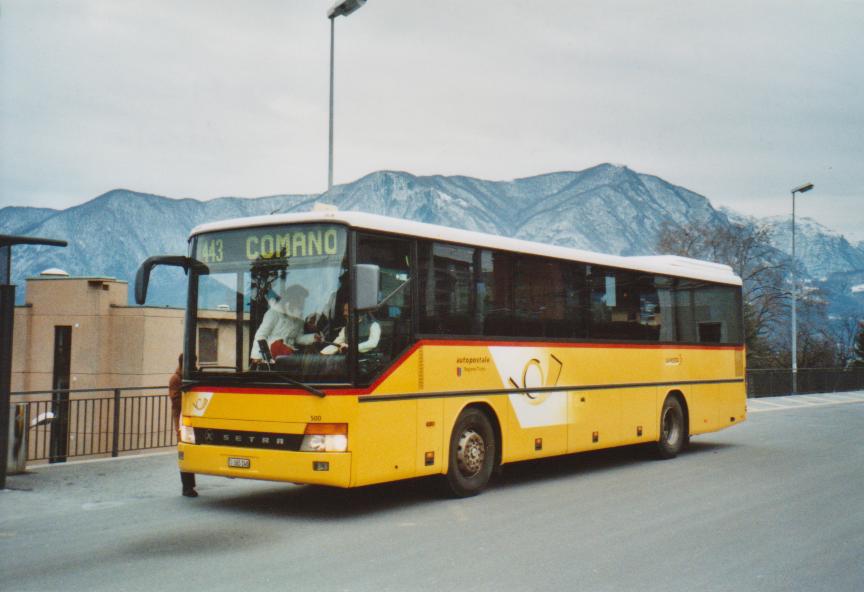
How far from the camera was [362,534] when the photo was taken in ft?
27.2

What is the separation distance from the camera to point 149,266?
945cm

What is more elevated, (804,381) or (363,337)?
(363,337)

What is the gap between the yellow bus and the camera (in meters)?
8.90

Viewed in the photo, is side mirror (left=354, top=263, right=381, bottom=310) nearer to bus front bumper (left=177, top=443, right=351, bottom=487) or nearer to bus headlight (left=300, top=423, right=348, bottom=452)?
bus headlight (left=300, top=423, right=348, bottom=452)

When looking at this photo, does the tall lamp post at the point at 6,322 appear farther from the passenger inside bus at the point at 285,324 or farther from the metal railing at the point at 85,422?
the passenger inside bus at the point at 285,324

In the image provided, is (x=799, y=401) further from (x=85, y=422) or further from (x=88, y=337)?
(x=85, y=422)

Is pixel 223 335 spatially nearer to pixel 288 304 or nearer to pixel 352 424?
pixel 288 304

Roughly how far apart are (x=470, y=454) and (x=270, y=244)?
11.3 feet

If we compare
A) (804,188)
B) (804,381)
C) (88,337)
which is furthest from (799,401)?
(88,337)

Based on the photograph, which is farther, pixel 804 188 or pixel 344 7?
pixel 804 188

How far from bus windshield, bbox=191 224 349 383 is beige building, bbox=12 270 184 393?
21613mm

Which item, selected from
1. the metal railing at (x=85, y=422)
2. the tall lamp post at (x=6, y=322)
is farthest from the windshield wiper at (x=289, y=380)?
the metal railing at (x=85, y=422)

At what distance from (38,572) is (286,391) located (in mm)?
2936

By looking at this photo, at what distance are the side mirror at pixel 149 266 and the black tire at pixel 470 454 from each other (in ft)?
11.4
